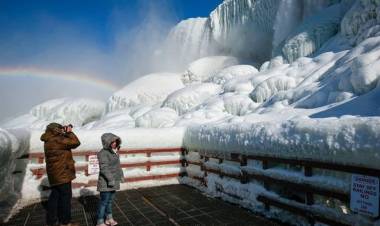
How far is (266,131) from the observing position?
5910 mm

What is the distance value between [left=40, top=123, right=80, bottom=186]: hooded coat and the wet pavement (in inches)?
47.8

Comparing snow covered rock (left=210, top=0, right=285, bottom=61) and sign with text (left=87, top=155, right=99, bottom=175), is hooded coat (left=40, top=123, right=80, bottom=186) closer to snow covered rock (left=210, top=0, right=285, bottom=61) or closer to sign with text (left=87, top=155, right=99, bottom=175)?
sign with text (left=87, top=155, right=99, bottom=175)

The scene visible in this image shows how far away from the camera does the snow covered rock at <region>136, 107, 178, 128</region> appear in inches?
812

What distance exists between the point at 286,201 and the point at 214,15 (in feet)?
127

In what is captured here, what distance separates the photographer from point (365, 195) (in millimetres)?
3943

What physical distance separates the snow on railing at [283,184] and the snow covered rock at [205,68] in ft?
95.3

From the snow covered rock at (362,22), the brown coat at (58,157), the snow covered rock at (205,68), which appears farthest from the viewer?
the snow covered rock at (205,68)

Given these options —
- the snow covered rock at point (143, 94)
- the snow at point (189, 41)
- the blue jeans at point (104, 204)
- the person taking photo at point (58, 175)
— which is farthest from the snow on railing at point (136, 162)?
the snow at point (189, 41)

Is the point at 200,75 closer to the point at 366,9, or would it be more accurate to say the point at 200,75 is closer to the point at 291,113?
the point at 366,9

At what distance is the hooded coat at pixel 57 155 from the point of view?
5.22 metres

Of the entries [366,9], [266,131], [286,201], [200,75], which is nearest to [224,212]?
[286,201]

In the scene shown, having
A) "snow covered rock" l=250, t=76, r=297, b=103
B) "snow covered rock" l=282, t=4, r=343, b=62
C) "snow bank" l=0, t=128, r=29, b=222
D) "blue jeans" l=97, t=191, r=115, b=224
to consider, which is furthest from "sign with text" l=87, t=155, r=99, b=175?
"snow covered rock" l=282, t=4, r=343, b=62

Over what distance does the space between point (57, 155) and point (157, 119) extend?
1584 cm

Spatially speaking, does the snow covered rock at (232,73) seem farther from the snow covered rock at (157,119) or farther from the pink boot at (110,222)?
the pink boot at (110,222)
